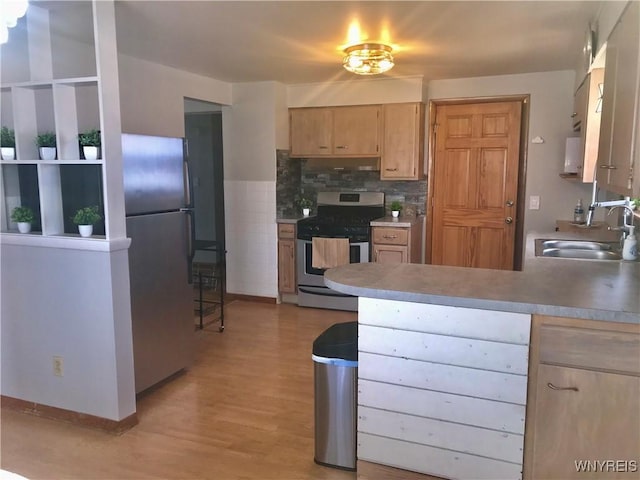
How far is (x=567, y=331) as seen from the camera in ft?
5.75

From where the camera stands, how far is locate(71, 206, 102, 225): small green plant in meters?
2.70

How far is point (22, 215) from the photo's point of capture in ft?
9.39

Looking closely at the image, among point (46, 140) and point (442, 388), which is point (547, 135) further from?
point (46, 140)

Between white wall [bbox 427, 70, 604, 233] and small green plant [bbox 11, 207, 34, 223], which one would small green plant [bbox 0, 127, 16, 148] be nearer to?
small green plant [bbox 11, 207, 34, 223]

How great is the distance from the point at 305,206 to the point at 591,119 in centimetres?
312

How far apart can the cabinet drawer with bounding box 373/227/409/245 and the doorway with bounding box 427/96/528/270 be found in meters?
0.60

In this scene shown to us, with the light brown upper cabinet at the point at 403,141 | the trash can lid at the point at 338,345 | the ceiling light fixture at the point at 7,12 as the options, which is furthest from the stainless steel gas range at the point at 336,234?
the ceiling light fixture at the point at 7,12

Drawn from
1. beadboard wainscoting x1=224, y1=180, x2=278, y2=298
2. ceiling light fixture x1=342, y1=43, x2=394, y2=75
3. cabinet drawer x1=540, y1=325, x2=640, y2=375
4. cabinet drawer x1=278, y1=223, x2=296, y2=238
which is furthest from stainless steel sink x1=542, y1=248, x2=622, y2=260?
beadboard wainscoting x1=224, y1=180, x2=278, y2=298

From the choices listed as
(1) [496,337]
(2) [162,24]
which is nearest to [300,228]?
(2) [162,24]

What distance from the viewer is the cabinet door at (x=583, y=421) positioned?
68.1 inches

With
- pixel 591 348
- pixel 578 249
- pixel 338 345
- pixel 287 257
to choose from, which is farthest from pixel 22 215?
pixel 578 249

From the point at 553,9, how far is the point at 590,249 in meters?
1.44

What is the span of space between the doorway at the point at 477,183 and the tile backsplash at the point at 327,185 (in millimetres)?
201

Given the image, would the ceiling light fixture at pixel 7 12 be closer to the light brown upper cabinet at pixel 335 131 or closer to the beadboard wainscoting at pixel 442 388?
the beadboard wainscoting at pixel 442 388
